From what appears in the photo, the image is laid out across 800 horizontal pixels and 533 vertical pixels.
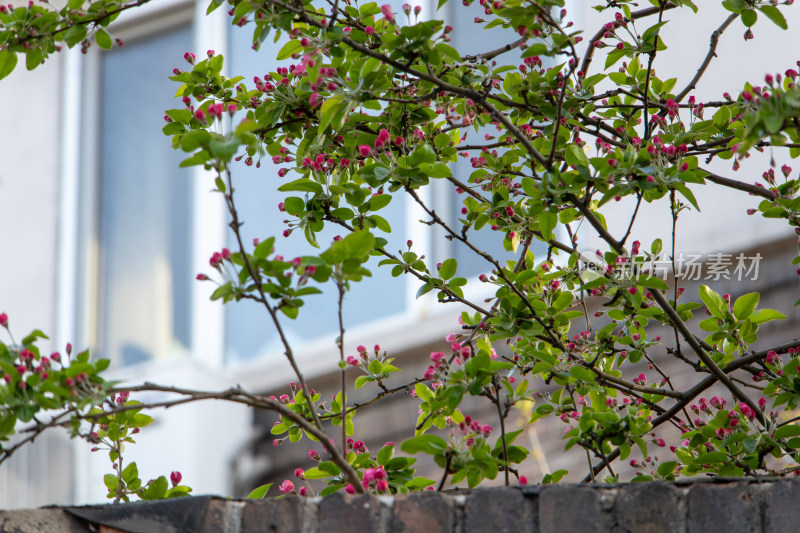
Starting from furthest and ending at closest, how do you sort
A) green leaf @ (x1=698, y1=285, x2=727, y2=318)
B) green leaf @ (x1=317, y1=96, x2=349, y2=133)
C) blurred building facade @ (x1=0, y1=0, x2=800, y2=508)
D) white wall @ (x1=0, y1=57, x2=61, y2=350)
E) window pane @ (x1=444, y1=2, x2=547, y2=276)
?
white wall @ (x1=0, y1=57, x2=61, y2=350)
window pane @ (x1=444, y1=2, x2=547, y2=276)
blurred building facade @ (x1=0, y1=0, x2=800, y2=508)
green leaf @ (x1=698, y1=285, x2=727, y2=318)
green leaf @ (x1=317, y1=96, x2=349, y2=133)

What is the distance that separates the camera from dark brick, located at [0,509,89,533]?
1.20 m

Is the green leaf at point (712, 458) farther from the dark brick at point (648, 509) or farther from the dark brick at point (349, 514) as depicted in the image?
the dark brick at point (349, 514)

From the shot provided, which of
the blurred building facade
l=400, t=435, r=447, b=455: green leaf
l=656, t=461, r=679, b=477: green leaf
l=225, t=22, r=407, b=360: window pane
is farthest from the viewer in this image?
l=225, t=22, r=407, b=360: window pane

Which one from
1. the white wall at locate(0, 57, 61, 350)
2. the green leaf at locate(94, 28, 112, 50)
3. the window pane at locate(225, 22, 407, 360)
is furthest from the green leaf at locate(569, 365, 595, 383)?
the white wall at locate(0, 57, 61, 350)

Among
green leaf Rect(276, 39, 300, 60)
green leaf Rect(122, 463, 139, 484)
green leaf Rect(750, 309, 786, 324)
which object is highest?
green leaf Rect(276, 39, 300, 60)

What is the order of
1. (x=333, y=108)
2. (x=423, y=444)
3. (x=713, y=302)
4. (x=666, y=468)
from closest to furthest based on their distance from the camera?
(x=423, y=444) < (x=333, y=108) < (x=666, y=468) < (x=713, y=302)

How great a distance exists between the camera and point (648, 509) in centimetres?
125

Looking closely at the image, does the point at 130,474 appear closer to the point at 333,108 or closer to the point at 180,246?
the point at 333,108

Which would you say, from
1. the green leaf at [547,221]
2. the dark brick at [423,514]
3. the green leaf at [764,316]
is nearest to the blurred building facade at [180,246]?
the green leaf at [764,316]

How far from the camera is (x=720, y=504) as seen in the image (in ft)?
4.09

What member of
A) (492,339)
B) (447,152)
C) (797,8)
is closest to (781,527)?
(492,339)

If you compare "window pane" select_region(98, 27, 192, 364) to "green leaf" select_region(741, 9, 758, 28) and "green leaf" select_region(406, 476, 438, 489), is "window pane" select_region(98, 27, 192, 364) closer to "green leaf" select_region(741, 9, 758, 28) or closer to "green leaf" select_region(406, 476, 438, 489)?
"green leaf" select_region(406, 476, 438, 489)

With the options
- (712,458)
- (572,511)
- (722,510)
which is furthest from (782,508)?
(712,458)

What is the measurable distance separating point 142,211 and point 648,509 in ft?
17.2
